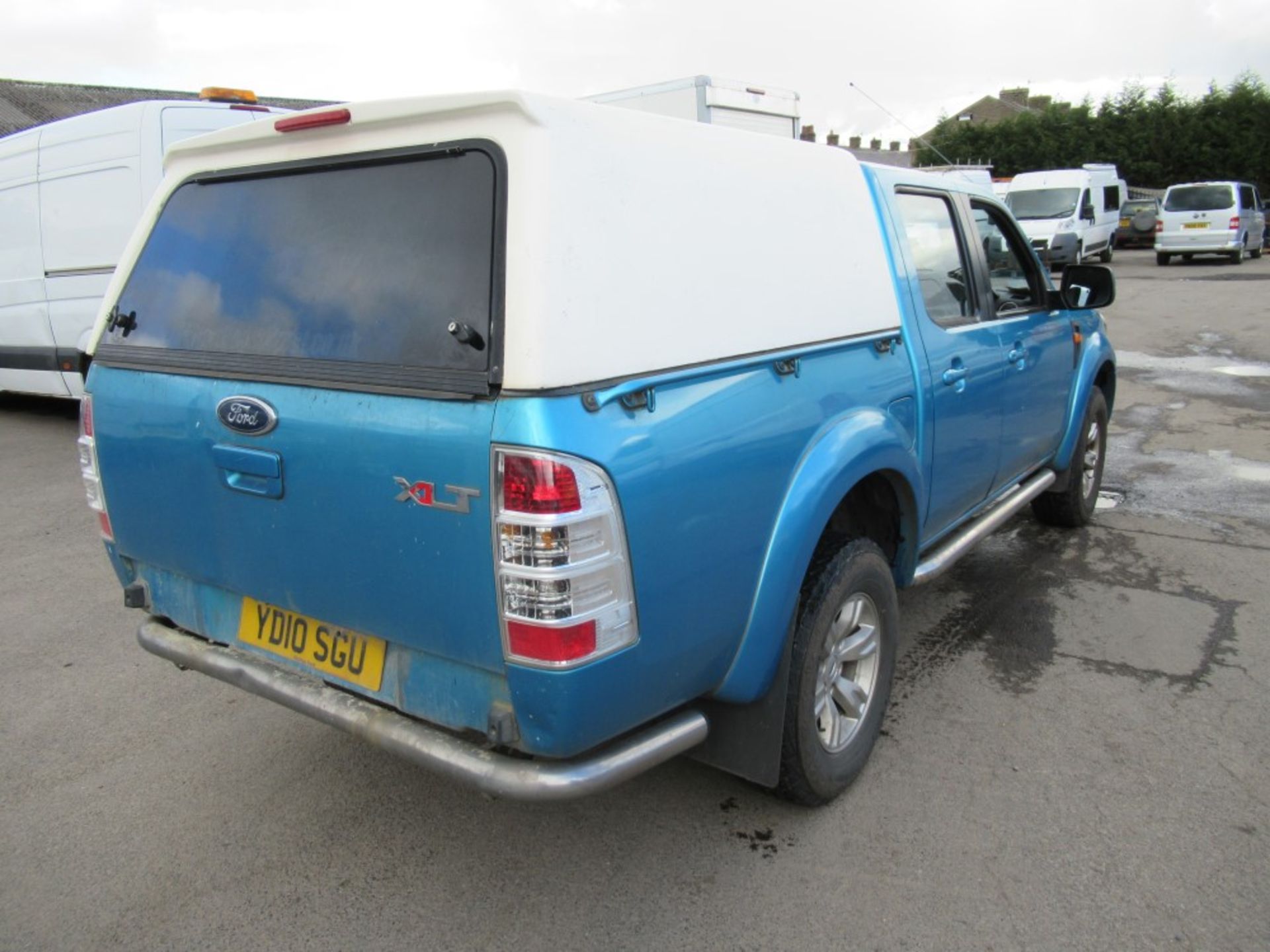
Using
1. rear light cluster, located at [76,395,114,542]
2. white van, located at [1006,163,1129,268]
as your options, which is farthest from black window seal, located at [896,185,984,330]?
white van, located at [1006,163,1129,268]

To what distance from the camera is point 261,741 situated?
11.3ft

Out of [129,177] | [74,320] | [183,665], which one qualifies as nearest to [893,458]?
[183,665]

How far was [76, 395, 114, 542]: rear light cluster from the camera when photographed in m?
2.88

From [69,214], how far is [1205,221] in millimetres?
24436

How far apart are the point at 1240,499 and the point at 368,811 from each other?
5610mm

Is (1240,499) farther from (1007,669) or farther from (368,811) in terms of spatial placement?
(368,811)

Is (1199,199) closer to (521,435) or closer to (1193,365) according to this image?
(1193,365)

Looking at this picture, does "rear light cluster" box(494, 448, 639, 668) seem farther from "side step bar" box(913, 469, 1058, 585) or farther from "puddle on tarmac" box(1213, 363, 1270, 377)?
"puddle on tarmac" box(1213, 363, 1270, 377)

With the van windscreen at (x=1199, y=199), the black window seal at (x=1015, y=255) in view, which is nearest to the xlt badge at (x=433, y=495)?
the black window seal at (x=1015, y=255)

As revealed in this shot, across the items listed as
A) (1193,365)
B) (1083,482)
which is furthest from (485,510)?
(1193,365)

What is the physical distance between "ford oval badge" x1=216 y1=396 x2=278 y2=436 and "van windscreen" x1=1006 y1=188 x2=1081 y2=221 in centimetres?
2308

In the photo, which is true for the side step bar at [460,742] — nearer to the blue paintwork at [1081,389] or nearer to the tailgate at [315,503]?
the tailgate at [315,503]

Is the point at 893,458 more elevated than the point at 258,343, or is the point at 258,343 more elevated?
the point at 258,343

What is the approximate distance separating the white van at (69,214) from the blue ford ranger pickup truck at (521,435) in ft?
15.6
